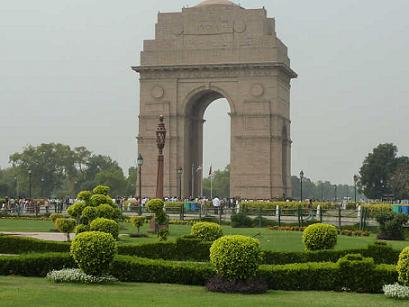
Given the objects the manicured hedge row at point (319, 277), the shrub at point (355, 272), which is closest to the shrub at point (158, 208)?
the manicured hedge row at point (319, 277)

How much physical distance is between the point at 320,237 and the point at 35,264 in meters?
5.42

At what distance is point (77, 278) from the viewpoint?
12906mm

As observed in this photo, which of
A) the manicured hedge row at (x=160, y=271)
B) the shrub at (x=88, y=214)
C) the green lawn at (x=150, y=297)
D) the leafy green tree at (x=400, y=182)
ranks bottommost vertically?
the green lawn at (x=150, y=297)

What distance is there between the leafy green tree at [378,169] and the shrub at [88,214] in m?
64.1

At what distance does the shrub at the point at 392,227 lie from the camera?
2369 cm

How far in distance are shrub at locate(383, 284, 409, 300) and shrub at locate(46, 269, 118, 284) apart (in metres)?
4.33

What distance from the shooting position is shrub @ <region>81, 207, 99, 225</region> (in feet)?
60.8

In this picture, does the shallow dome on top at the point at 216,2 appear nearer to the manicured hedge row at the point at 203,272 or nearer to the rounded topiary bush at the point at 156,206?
the rounded topiary bush at the point at 156,206

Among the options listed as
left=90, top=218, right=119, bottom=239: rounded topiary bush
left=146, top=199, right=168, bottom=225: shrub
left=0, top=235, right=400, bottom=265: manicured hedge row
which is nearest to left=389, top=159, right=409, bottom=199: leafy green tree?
left=146, top=199, right=168, bottom=225: shrub

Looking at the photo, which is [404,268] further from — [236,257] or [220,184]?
[220,184]

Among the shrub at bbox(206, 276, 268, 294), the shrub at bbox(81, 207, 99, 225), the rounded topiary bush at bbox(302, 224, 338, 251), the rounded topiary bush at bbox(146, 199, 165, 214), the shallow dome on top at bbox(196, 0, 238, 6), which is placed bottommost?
the shrub at bbox(206, 276, 268, 294)

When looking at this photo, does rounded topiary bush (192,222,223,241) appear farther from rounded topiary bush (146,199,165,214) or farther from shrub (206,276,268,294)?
shrub (206,276,268,294)

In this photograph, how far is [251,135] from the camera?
2048 inches

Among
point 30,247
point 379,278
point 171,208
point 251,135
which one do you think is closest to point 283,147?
point 251,135
